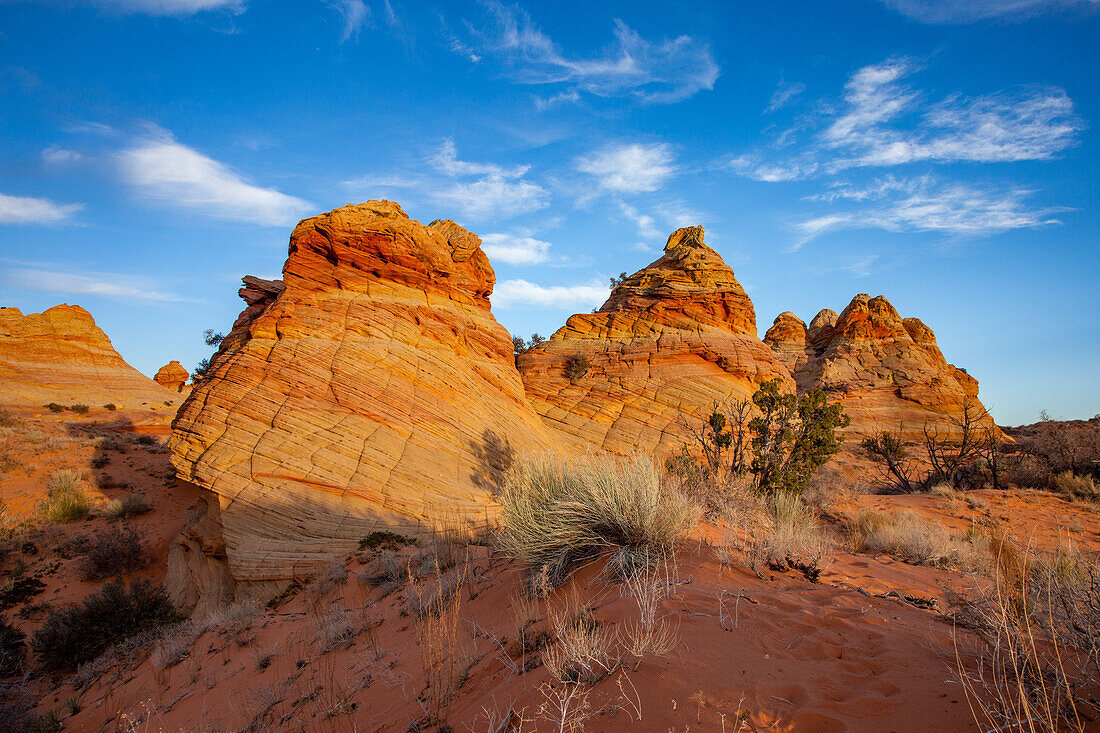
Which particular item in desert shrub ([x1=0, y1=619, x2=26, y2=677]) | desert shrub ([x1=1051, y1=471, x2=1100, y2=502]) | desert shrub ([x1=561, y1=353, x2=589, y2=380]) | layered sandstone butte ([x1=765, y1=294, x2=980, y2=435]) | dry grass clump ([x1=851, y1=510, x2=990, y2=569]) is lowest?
desert shrub ([x1=0, y1=619, x2=26, y2=677])

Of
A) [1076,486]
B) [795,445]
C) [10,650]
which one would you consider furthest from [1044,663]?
[1076,486]

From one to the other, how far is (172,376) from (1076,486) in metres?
68.2

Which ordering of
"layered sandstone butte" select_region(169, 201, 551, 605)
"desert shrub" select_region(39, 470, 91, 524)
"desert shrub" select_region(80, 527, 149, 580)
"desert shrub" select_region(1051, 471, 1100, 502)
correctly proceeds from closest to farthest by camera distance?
"layered sandstone butte" select_region(169, 201, 551, 605), "desert shrub" select_region(1051, 471, 1100, 502), "desert shrub" select_region(80, 527, 149, 580), "desert shrub" select_region(39, 470, 91, 524)

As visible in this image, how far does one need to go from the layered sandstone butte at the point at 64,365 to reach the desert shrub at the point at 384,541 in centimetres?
3469

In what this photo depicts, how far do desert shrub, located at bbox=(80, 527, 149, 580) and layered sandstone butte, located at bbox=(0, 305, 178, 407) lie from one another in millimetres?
25886

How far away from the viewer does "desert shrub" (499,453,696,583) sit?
4988 millimetres

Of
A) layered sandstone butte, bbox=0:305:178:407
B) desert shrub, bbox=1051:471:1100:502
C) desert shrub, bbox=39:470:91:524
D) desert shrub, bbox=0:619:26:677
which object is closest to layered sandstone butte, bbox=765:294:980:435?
desert shrub, bbox=1051:471:1100:502

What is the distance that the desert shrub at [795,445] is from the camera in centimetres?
1338

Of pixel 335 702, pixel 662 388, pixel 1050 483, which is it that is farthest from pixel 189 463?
pixel 1050 483

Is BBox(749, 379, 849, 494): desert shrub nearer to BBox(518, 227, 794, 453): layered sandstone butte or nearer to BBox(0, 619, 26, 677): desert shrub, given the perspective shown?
BBox(518, 227, 794, 453): layered sandstone butte

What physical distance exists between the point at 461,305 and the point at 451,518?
9.23m

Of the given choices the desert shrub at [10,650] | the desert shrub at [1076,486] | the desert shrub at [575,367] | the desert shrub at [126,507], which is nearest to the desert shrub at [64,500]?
the desert shrub at [126,507]

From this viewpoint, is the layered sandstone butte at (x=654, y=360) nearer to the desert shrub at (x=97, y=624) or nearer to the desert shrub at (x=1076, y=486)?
the desert shrub at (x=1076, y=486)

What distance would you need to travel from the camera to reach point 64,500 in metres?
15.5
